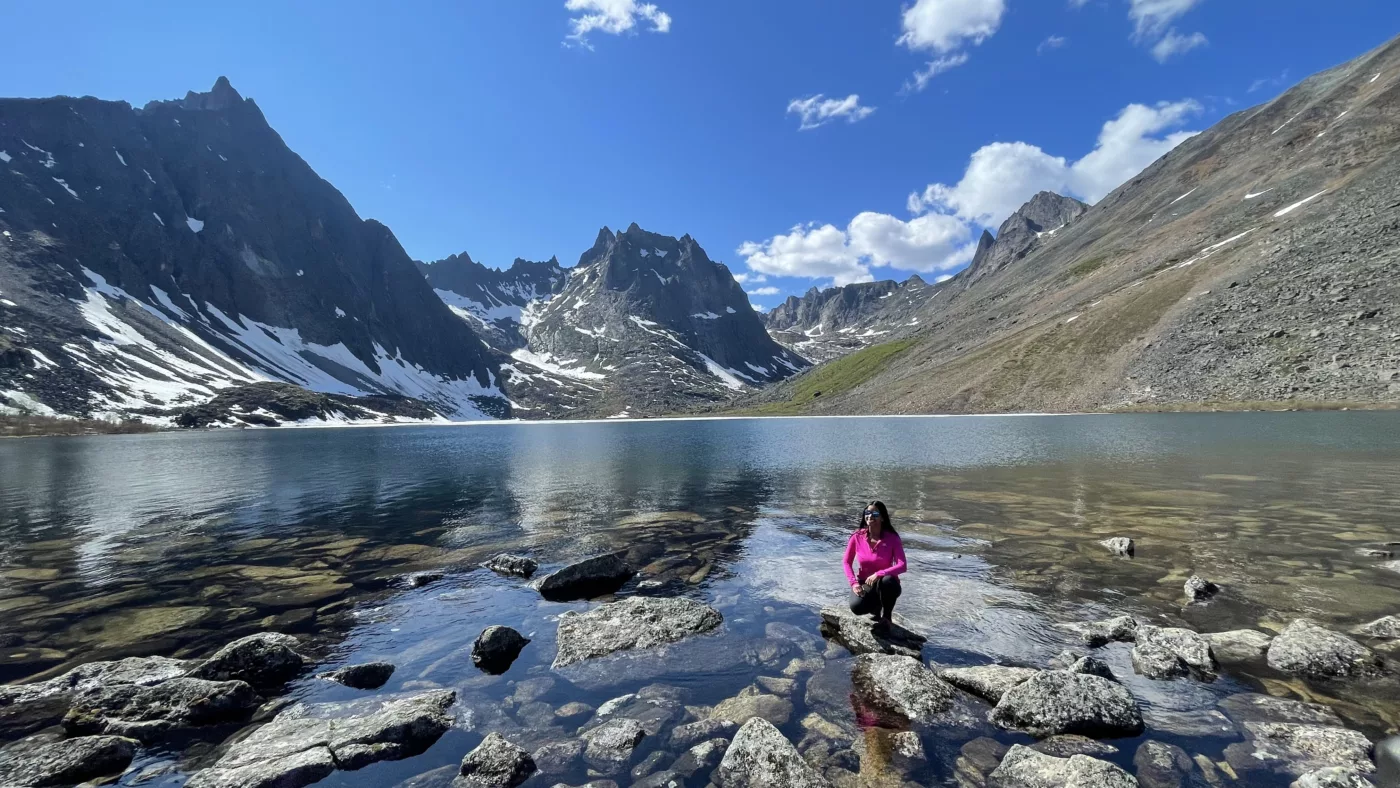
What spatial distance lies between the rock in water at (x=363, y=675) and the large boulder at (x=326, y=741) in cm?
103

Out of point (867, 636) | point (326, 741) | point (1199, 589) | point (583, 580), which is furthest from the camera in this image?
point (583, 580)

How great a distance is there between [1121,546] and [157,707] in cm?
3012

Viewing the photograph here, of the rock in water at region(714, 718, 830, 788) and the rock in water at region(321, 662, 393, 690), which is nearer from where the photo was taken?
the rock in water at region(714, 718, 830, 788)

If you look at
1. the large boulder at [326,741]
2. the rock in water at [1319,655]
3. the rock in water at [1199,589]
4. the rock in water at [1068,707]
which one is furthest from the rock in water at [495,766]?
the rock in water at [1199,589]

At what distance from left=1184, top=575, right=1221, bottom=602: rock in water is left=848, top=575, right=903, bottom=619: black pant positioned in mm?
9783

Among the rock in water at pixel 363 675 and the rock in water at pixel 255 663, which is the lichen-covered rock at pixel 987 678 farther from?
the rock in water at pixel 255 663

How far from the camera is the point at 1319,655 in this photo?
1262 centimetres

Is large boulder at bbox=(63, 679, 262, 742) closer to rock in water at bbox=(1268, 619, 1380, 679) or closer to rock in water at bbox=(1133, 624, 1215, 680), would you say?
rock in water at bbox=(1133, 624, 1215, 680)

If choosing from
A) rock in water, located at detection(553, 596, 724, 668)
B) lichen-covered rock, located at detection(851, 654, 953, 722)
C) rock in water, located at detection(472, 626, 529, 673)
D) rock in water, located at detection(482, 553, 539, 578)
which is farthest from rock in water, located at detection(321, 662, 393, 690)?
lichen-covered rock, located at detection(851, 654, 953, 722)

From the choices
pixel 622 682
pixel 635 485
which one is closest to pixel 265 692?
pixel 622 682

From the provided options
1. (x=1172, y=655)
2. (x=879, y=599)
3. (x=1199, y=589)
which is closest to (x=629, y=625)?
(x=879, y=599)

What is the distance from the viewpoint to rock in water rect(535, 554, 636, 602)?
20656 millimetres

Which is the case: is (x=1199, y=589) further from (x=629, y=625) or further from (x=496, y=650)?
(x=496, y=650)

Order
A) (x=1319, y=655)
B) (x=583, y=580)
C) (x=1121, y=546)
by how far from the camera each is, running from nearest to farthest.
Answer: (x=1319, y=655) < (x=583, y=580) < (x=1121, y=546)
